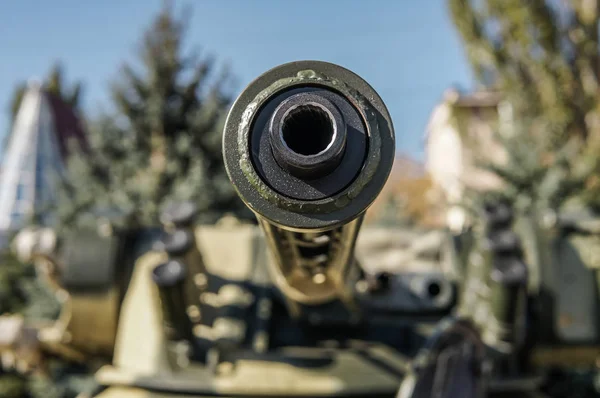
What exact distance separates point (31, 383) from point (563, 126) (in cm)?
1030

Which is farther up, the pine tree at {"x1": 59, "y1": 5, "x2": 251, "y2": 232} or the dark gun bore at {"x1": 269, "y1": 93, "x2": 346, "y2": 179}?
the pine tree at {"x1": 59, "y1": 5, "x2": 251, "y2": 232}

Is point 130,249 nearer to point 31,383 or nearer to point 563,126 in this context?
point 31,383

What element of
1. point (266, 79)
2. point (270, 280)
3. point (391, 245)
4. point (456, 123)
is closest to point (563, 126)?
point (456, 123)

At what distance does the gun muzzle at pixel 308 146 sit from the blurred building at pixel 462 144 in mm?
7398

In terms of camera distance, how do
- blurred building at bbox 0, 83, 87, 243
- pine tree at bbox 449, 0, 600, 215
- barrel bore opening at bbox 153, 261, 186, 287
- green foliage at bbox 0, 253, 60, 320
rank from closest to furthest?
barrel bore opening at bbox 153, 261, 186, 287, green foliage at bbox 0, 253, 60, 320, pine tree at bbox 449, 0, 600, 215, blurred building at bbox 0, 83, 87, 243

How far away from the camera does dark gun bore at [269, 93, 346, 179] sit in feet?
4.70

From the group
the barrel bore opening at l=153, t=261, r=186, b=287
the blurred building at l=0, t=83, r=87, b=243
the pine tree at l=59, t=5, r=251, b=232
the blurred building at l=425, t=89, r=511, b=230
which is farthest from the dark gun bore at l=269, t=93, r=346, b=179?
the blurred building at l=0, t=83, r=87, b=243

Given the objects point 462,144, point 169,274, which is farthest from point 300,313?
point 462,144

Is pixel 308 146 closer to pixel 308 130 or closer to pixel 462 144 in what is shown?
pixel 308 130

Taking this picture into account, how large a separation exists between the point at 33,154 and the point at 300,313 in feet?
52.5

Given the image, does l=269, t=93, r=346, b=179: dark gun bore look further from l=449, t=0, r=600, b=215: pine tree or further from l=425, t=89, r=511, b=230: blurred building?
l=449, t=0, r=600, b=215: pine tree

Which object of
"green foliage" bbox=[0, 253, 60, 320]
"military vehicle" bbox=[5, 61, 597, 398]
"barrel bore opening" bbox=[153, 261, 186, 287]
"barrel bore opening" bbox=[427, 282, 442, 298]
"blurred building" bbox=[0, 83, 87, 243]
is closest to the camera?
"military vehicle" bbox=[5, 61, 597, 398]

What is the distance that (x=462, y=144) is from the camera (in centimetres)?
1348

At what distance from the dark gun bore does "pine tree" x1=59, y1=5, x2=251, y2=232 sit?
9894mm
